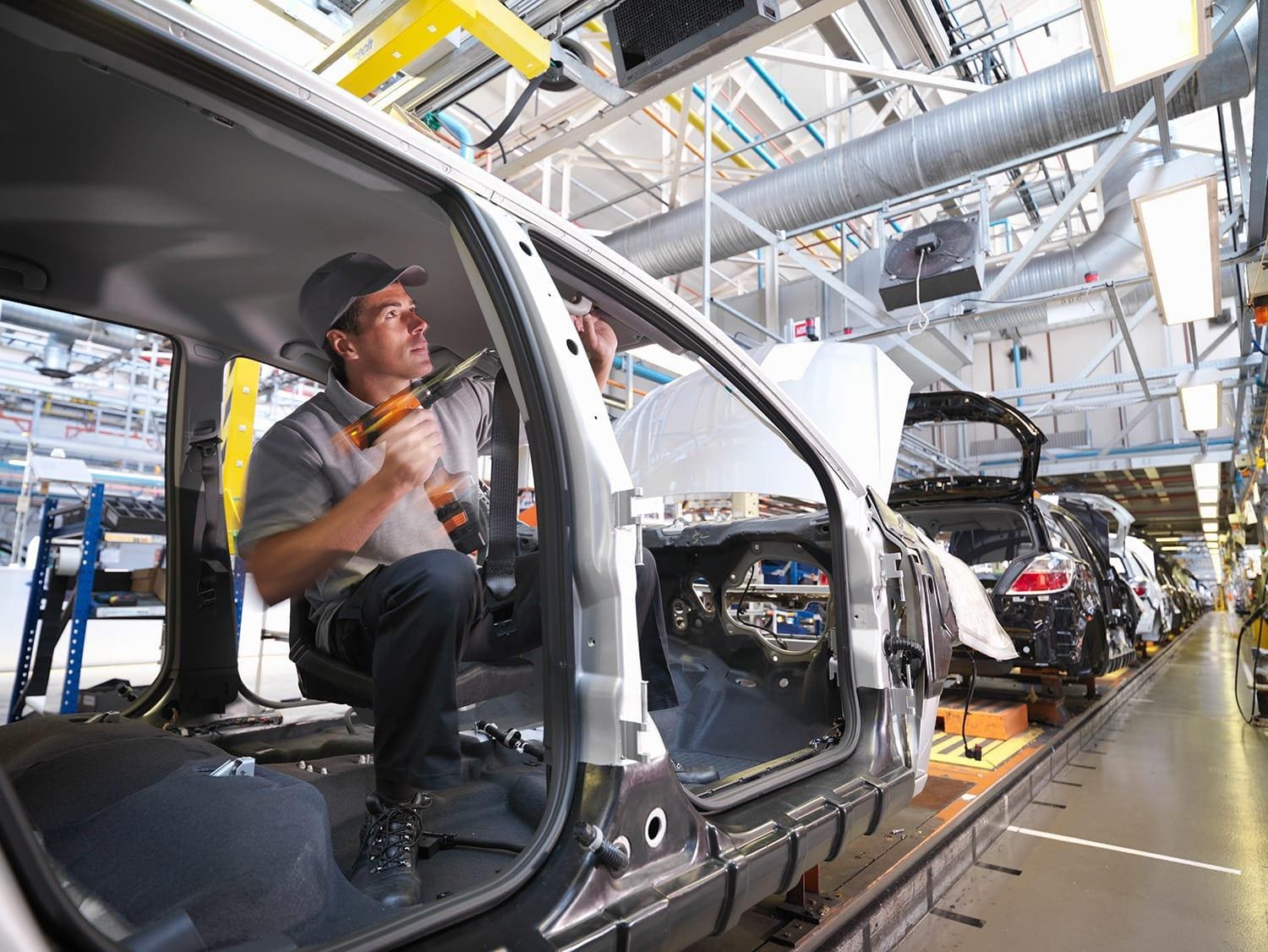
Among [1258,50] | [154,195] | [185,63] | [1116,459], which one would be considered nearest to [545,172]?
[1258,50]

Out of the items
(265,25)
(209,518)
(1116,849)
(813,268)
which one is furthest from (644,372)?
(1116,849)

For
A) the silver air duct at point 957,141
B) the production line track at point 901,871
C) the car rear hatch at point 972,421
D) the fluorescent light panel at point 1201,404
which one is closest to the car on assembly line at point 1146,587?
the fluorescent light panel at point 1201,404

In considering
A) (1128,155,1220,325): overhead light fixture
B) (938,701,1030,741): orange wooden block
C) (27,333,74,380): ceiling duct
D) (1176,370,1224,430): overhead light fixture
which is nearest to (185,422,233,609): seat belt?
(938,701,1030,741): orange wooden block

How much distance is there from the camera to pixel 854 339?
634 cm

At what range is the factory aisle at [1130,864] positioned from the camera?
2.09m

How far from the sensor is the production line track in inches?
71.3

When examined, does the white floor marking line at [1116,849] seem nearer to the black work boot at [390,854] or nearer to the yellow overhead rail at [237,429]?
the black work boot at [390,854]

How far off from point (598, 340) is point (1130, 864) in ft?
8.95

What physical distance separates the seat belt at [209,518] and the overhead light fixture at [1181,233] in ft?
15.2

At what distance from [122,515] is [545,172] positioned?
448 centimetres

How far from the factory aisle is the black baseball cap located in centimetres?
229

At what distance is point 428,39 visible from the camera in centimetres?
239

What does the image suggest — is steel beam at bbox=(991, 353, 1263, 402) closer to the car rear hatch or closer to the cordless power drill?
the car rear hatch

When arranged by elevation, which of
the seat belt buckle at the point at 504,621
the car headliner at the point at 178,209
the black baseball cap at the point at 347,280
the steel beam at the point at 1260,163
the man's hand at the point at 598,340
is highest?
the steel beam at the point at 1260,163
